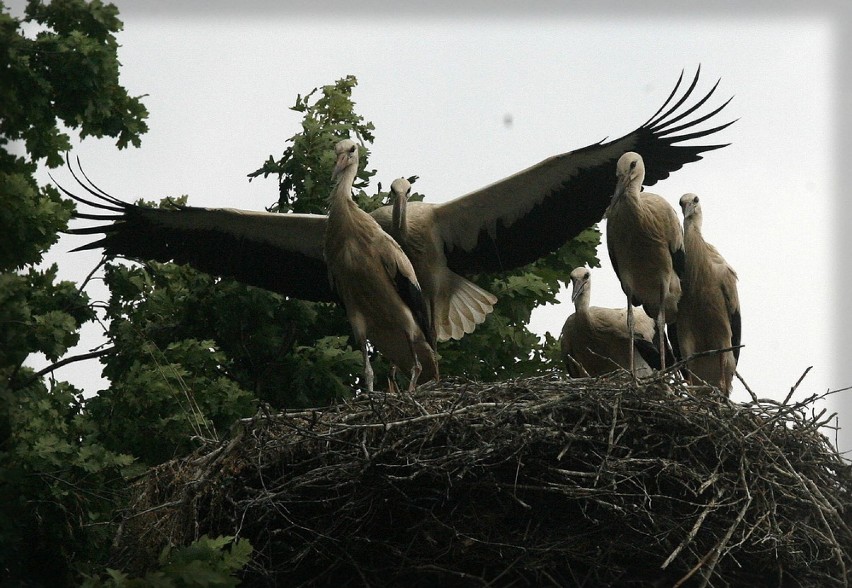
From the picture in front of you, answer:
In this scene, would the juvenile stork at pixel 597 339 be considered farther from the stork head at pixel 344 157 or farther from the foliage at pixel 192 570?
the foliage at pixel 192 570

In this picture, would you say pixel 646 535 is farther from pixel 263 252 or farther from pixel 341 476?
pixel 263 252

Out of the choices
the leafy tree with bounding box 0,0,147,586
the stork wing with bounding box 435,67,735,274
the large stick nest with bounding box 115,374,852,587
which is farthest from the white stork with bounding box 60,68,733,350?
the large stick nest with bounding box 115,374,852,587

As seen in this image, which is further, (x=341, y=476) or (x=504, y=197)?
(x=504, y=197)

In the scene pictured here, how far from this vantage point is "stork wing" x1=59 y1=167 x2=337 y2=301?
29.4 feet

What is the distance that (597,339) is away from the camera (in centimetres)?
838

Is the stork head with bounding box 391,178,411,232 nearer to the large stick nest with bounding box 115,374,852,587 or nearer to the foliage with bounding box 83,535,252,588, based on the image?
the large stick nest with bounding box 115,374,852,587

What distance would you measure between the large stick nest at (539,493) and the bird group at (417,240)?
1389 millimetres

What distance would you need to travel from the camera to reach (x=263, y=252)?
29.6ft

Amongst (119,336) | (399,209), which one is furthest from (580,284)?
(119,336)

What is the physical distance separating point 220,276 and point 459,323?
1.68 meters

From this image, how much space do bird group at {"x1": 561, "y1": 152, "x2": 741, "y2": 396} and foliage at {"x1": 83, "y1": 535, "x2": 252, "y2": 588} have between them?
10.6 feet

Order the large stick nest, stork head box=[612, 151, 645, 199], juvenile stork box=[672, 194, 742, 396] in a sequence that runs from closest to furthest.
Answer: the large stick nest < stork head box=[612, 151, 645, 199] < juvenile stork box=[672, 194, 742, 396]

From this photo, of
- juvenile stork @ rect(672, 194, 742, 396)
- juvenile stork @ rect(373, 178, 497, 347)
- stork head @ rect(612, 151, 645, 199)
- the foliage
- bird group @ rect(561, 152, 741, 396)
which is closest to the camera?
the foliage

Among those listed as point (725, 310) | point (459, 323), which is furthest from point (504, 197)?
point (725, 310)
